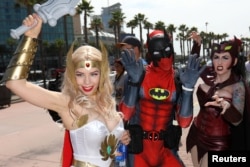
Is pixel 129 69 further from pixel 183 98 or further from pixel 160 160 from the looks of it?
pixel 160 160

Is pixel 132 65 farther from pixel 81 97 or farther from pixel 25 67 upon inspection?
pixel 25 67

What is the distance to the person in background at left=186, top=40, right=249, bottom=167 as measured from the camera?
2924 mm

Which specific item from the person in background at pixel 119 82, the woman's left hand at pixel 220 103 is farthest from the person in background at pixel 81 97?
the person in background at pixel 119 82

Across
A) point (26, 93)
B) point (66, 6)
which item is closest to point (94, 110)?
point (26, 93)

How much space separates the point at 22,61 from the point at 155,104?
4.33 ft

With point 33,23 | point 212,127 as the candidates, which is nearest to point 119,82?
point 212,127

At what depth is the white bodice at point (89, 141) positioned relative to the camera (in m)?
2.11

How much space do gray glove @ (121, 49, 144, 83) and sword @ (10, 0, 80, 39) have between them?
0.91 m

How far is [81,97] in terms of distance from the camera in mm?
2238

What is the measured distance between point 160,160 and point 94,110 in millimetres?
982

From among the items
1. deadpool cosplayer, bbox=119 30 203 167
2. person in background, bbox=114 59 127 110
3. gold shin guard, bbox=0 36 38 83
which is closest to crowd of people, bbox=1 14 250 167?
deadpool cosplayer, bbox=119 30 203 167

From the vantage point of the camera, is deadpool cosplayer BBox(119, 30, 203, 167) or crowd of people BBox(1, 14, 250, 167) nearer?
crowd of people BBox(1, 14, 250, 167)

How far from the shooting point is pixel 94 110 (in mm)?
2240

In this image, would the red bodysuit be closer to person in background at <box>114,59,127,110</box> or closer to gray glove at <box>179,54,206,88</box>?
gray glove at <box>179,54,206,88</box>
